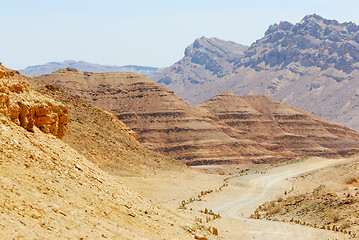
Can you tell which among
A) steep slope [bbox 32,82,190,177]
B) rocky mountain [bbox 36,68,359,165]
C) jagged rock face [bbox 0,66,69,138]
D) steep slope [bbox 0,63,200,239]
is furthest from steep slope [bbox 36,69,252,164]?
steep slope [bbox 0,63,200,239]

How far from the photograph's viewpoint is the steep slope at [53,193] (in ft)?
41.9

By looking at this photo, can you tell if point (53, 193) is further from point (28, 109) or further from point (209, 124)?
point (209, 124)

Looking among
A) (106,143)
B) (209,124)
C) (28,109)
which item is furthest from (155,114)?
(28,109)

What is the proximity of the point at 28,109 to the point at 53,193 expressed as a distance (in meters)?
3.79

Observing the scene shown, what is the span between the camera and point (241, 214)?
33.6 metres

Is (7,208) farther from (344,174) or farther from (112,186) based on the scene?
(344,174)

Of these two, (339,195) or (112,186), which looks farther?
(339,195)

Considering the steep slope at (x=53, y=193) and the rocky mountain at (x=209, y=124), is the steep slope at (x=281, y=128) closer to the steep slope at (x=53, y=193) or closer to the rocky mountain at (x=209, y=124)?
the rocky mountain at (x=209, y=124)

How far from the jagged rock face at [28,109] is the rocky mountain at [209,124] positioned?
89063 millimetres

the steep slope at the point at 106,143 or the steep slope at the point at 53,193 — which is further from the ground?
the steep slope at the point at 53,193

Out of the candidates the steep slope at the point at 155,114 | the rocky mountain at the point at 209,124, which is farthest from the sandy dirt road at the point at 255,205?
the rocky mountain at the point at 209,124

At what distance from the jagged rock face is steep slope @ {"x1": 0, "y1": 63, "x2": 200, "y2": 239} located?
0.10ft

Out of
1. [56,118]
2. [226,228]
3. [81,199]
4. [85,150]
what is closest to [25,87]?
[56,118]

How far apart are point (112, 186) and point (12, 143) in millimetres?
3968
